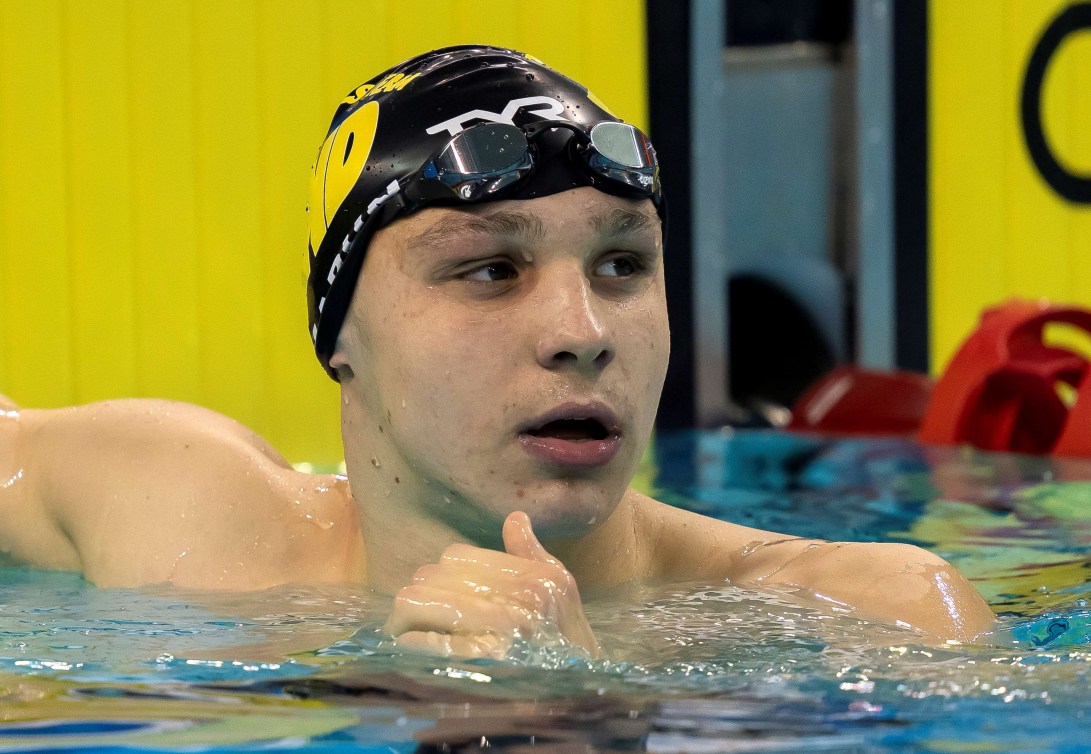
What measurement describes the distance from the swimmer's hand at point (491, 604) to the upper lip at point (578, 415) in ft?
0.63

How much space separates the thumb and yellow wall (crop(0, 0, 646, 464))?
3.96 m

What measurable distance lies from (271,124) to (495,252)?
4006 mm

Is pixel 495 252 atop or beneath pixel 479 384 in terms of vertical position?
atop

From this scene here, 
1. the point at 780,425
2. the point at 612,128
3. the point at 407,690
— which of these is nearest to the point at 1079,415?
the point at 780,425

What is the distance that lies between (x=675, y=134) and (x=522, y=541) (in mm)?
4651

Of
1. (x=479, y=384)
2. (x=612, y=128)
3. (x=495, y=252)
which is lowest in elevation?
(x=479, y=384)

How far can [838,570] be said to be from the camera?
91.2 inches

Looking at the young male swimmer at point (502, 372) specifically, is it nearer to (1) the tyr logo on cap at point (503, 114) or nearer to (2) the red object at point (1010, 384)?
(1) the tyr logo on cap at point (503, 114)

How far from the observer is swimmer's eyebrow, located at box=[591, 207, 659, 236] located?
214 cm

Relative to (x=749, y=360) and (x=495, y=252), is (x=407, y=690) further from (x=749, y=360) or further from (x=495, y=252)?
(x=749, y=360)

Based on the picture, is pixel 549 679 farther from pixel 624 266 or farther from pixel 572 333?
pixel 624 266

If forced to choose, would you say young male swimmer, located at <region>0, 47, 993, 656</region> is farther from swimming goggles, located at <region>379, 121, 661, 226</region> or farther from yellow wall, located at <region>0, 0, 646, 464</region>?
yellow wall, located at <region>0, 0, 646, 464</region>

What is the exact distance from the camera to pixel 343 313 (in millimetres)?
2350

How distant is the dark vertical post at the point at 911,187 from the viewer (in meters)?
6.53
